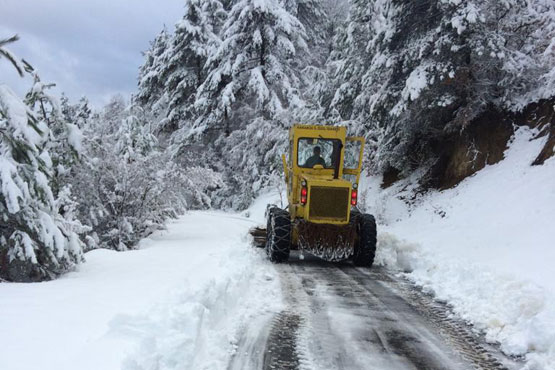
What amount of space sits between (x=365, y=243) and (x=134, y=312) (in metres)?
5.98

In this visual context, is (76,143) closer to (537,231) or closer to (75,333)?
(75,333)

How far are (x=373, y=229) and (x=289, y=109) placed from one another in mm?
14331

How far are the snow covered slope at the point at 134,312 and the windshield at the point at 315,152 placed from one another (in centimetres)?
348

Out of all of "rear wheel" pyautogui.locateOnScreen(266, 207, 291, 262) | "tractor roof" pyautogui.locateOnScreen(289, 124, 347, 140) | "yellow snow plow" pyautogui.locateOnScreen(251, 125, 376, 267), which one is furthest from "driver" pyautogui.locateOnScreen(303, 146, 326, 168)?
"rear wheel" pyautogui.locateOnScreen(266, 207, 291, 262)

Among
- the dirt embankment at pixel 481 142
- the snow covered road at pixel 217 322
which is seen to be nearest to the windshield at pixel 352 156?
the snow covered road at pixel 217 322

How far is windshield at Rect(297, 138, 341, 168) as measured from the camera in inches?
427

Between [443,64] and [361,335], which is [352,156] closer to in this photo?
[443,64]

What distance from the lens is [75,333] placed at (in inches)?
152

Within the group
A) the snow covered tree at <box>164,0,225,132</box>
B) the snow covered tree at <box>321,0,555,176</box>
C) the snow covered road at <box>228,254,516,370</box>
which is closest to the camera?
the snow covered road at <box>228,254,516,370</box>

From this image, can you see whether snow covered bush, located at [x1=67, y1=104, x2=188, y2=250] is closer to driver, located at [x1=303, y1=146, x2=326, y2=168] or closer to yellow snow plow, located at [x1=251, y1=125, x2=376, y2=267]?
yellow snow plow, located at [x1=251, y1=125, x2=376, y2=267]

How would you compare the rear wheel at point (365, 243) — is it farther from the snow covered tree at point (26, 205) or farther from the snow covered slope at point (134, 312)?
the snow covered tree at point (26, 205)

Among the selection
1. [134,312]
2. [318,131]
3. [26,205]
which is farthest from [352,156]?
[134,312]

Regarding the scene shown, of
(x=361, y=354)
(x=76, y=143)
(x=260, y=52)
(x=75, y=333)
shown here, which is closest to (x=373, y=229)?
(x=361, y=354)

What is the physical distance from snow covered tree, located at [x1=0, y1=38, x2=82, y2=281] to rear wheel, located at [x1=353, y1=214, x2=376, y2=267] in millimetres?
5340
